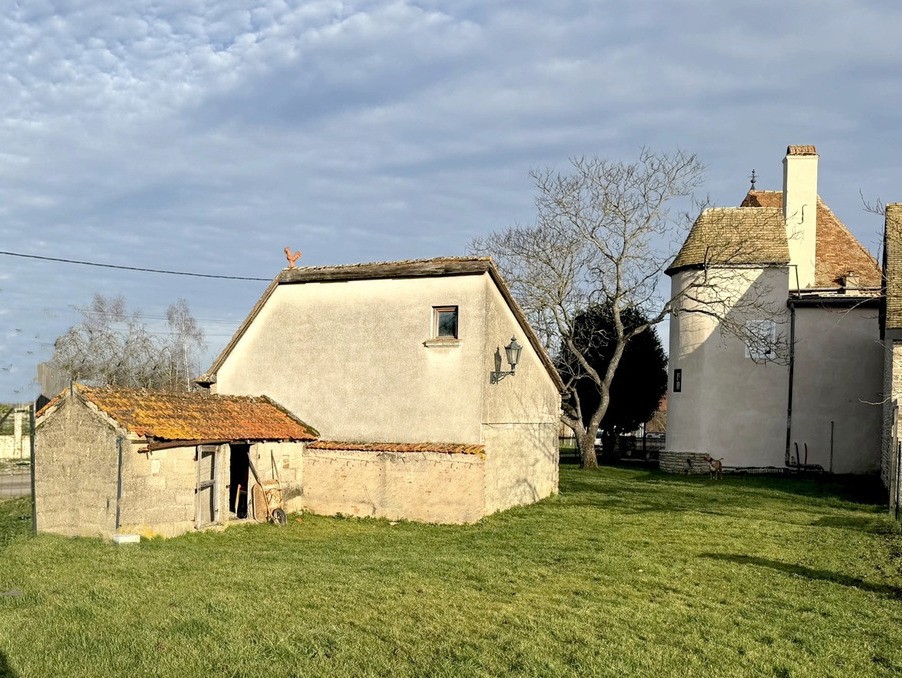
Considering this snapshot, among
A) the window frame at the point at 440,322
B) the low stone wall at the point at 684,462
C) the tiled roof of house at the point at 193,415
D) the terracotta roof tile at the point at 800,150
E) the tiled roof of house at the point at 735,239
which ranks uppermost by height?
the terracotta roof tile at the point at 800,150

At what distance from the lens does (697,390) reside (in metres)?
31.7

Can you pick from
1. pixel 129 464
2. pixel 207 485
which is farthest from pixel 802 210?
pixel 129 464

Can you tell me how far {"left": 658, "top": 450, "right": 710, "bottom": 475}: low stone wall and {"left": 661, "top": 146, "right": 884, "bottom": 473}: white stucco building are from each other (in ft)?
0.14

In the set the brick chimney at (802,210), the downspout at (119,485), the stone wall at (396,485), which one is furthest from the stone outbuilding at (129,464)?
the brick chimney at (802,210)

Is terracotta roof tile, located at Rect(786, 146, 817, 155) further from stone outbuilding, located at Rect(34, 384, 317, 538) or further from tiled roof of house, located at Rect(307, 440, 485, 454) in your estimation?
stone outbuilding, located at Rect(34, 384, 317, 538)

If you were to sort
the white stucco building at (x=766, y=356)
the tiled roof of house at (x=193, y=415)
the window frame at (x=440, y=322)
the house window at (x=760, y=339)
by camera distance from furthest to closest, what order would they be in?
the house window at (x=760, y=339) < the white stucco building at (x=766, y=356) < the window frame at (x=440, y=322) < the tiled roof of house at (x=193, y=415)

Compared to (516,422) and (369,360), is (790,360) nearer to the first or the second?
(516,422)

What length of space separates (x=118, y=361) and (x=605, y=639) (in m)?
51.5

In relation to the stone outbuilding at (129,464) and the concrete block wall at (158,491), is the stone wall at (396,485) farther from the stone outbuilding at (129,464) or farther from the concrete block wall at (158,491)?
the concrete block wall at (158,491)

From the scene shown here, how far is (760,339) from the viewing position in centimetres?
3095

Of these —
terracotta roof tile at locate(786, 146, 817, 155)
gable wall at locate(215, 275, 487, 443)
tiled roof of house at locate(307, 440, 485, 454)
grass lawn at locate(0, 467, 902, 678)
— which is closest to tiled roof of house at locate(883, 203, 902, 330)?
terracotta roof tile at locate(786, 146, 817, 155)

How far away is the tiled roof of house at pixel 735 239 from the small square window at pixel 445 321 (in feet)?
54.0

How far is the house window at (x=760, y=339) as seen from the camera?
31.0 meters

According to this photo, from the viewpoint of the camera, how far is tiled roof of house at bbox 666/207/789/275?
31.3 m
